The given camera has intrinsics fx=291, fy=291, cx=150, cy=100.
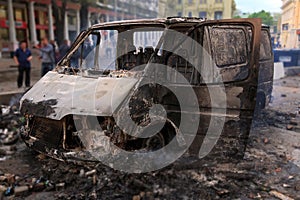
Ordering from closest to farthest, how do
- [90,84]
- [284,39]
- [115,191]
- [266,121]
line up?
[115,191] → [90,84] → [266,121] → [284,39]

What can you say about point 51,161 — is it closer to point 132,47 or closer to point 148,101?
point 148,101

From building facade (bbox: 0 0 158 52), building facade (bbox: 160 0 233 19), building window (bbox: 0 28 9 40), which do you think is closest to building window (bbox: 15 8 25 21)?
building facade (bbox: 0 0 158 52)

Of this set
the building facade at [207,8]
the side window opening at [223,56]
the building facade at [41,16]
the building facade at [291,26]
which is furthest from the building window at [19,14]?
the building facade at [207,8]

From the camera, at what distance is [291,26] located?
16.5 m

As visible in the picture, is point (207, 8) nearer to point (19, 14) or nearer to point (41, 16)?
point (41, 16)

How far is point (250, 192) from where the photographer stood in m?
3.32

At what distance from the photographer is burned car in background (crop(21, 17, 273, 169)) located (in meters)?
3.22

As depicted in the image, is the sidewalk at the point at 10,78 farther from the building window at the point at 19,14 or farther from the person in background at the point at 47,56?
the building window at the point at 19,14

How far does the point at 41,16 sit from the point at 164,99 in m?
25.9

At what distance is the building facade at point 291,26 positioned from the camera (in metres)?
14.5

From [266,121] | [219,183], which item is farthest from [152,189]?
[266,121]

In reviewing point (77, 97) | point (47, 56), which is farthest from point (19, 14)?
point (77, 97)

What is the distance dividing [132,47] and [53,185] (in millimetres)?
2758

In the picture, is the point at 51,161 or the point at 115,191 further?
the point at 51,161
